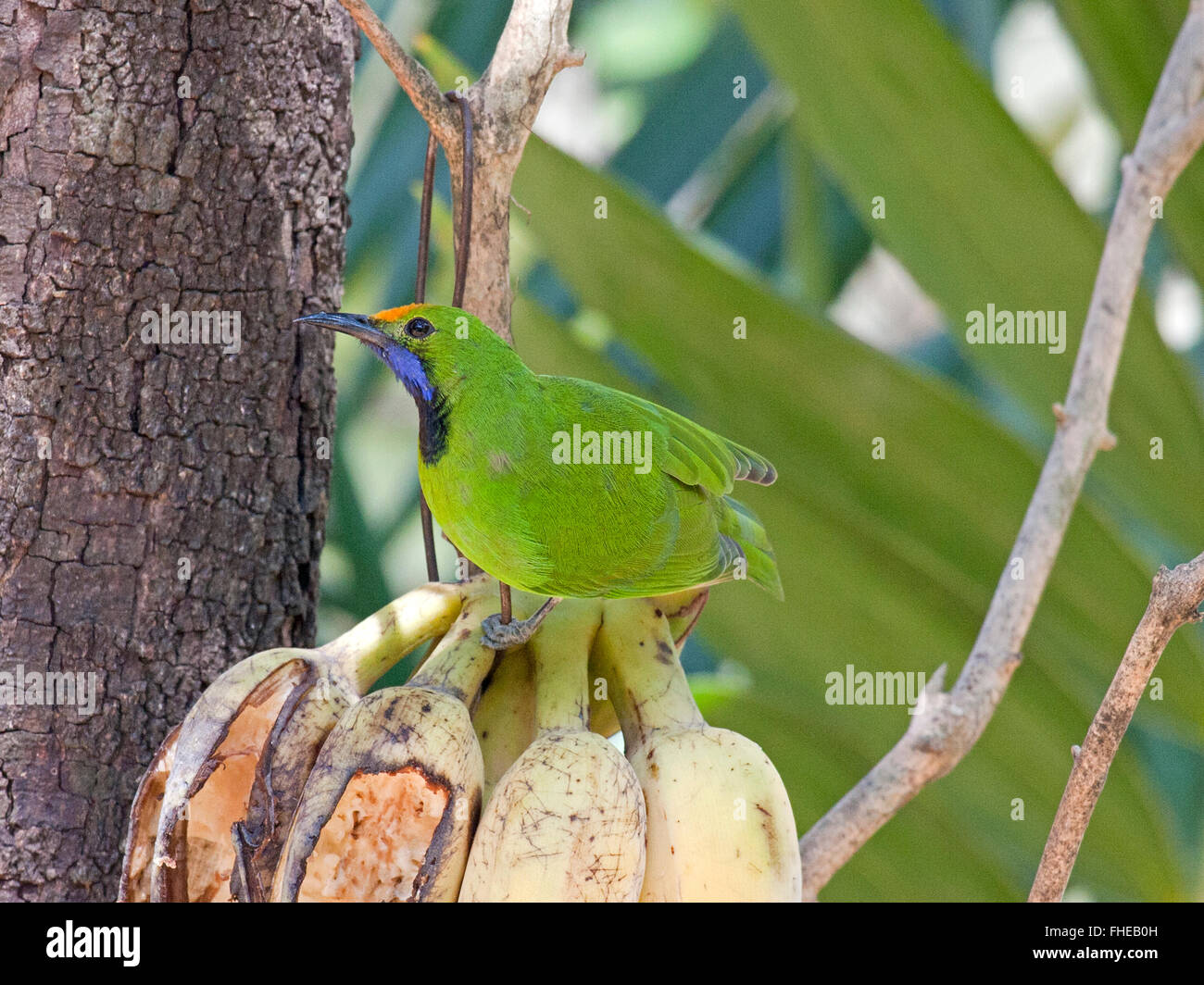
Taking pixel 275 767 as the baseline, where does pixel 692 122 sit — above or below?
above

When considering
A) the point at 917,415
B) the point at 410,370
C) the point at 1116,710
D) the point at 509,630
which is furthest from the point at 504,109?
the point at 917,415

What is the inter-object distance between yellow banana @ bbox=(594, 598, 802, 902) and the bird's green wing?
0.38 ft

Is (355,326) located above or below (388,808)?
above

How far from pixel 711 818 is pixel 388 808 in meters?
0.14

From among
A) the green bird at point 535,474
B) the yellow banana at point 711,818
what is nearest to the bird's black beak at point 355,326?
the green bird at point 535,474

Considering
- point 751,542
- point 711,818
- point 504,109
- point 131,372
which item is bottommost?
point 711,818

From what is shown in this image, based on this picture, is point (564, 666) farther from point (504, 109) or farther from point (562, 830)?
point (504, 109)

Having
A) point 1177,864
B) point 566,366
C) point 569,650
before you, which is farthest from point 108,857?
point 1177,864

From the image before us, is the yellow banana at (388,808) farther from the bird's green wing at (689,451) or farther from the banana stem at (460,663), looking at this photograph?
the bird's green wing at (689,451)

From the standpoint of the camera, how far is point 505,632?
1.76ft

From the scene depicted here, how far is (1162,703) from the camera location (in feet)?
3.19

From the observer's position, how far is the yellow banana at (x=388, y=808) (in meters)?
0.45

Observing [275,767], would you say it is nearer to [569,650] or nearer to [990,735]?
[569,650]
